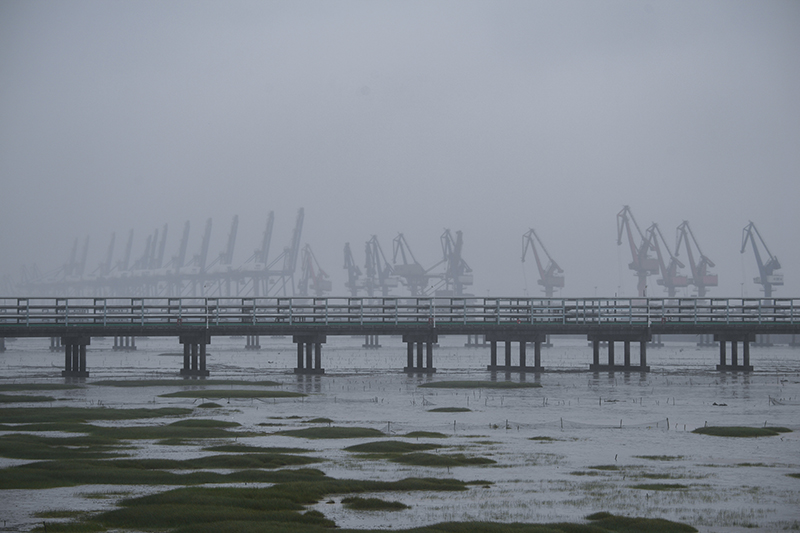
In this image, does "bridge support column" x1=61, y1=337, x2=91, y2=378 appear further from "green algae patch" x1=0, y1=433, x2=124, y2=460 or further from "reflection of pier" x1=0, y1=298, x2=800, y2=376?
"green algae patch" x1=0, y1=433, x2=124, y2=460

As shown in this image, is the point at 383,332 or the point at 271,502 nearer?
the point at 271,502

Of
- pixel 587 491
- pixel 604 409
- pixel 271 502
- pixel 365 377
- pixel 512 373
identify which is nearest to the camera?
pixel 271 502

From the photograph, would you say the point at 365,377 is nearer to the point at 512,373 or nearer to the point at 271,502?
the point at 512,373

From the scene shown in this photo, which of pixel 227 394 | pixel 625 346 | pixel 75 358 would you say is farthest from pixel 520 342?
pixel 75 358

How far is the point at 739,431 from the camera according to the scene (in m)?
24.7

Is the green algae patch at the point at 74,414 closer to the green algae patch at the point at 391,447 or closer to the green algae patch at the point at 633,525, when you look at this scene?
the green algae patch at the point at 391,447

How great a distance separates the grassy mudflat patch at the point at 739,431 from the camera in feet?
79.9

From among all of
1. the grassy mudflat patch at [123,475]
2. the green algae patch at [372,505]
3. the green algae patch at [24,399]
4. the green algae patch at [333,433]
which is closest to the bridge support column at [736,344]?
the green algae patch at [333,433]

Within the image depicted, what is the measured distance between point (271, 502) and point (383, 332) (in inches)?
1430

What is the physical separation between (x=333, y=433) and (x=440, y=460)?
535cm

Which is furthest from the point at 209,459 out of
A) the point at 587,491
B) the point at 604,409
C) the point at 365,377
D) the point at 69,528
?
the point at 365,377

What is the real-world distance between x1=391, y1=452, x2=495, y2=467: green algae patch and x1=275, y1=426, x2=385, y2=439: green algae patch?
3783 mm

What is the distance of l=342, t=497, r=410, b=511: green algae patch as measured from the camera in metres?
15.1

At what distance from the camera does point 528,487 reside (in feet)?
55.5
